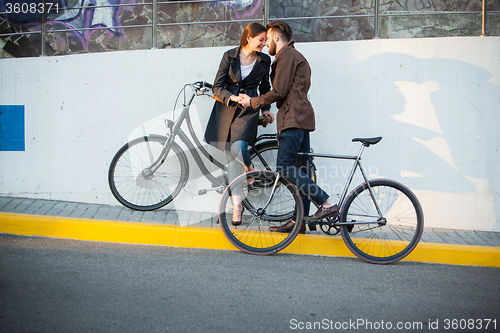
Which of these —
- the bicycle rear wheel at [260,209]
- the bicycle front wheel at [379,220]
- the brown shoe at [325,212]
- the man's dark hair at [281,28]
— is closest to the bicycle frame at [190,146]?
the bicycle rear wheel at [260,209]

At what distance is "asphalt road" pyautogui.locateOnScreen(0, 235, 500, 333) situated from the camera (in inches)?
93.9

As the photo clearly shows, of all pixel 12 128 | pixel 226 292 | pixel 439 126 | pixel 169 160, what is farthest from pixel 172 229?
pixel 439 126

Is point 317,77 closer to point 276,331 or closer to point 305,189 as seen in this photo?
point 305,189

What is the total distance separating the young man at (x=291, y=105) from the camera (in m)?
3.62

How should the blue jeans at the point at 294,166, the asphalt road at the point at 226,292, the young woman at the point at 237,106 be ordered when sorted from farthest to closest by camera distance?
the young woman at the point at 237,106 < the blue jeans at the point at 294,166 < the asphalt road at the point at 226,292

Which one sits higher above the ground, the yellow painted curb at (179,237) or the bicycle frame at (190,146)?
the bicycle frame at (190,146)

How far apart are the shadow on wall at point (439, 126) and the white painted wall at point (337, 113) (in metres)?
0.01

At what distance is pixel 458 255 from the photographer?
372cm

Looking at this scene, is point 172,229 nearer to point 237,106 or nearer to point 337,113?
A: point 237,106

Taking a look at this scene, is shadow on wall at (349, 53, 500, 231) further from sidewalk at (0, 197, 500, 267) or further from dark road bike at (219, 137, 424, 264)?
dark road bike at (219, 137, 424, 264)

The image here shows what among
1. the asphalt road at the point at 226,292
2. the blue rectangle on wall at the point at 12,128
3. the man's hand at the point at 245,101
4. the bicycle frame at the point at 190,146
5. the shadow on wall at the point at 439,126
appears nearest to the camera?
the asphalt road at the point at 226,292

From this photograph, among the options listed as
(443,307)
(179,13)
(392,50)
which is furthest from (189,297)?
(179,13)

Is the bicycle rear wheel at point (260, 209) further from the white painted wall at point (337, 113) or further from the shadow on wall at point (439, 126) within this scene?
the shadow on wall at point (439, 126)

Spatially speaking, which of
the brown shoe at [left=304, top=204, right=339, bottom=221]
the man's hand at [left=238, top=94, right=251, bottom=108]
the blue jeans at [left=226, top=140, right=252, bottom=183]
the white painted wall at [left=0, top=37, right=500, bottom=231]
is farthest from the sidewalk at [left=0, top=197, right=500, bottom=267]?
the man's hand at [left=238, top=94, right=251, bottom=108]
